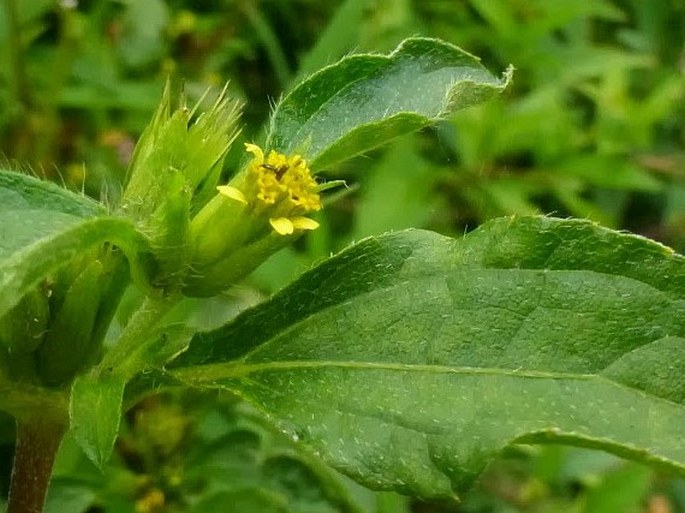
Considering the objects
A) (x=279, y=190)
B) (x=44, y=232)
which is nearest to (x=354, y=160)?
(x=279, y=190)

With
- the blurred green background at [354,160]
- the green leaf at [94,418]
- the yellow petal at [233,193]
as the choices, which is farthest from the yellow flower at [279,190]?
the blurred green background at [354,160]

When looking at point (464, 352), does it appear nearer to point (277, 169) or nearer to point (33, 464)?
point (277, 169)

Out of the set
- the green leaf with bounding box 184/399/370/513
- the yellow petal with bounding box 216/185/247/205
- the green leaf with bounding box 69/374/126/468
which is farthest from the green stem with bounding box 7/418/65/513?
the green leaf with bounding box 184/399/370/513

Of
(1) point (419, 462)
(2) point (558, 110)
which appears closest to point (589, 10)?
(2) point (558, 110)

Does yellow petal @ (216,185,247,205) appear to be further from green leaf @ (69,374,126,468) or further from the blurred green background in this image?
the blurred green background

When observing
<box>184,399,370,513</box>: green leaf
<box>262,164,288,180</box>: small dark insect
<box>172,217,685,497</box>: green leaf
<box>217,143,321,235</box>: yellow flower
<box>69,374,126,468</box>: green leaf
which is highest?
<box>262,164,288,180</box>: small dark insect

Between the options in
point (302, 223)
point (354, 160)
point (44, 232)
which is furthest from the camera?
point (354, 160)
